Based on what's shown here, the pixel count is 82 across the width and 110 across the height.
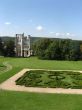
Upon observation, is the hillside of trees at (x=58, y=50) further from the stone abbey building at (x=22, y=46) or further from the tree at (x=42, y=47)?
the stone abbey building at (x=22, y=46)

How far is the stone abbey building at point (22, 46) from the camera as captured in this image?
263ft

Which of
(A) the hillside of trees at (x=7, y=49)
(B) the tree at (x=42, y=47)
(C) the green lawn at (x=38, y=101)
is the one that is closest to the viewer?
(C) the green lawn at (x=38, y=101)

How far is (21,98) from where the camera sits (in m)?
16.0

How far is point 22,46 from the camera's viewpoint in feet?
272

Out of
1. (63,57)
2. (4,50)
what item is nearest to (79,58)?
(63,57)

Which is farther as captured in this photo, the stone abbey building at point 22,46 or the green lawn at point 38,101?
the stone abbey building at point 22,46

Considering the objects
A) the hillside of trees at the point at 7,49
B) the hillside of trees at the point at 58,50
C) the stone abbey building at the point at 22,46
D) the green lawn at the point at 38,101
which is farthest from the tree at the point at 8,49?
the green lawn at the point at 38,101

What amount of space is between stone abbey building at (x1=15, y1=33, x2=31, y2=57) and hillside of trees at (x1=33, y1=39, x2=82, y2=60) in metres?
19.2

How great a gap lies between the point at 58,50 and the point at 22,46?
26.9 m

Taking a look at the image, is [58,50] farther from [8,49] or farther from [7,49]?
[7,49]

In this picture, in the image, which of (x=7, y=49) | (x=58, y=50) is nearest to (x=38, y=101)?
(x=58, y=50)

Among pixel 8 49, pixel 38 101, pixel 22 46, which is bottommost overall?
pixel 8 49

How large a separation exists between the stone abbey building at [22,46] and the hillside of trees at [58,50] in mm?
19168

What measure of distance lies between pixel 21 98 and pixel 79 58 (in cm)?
4372
